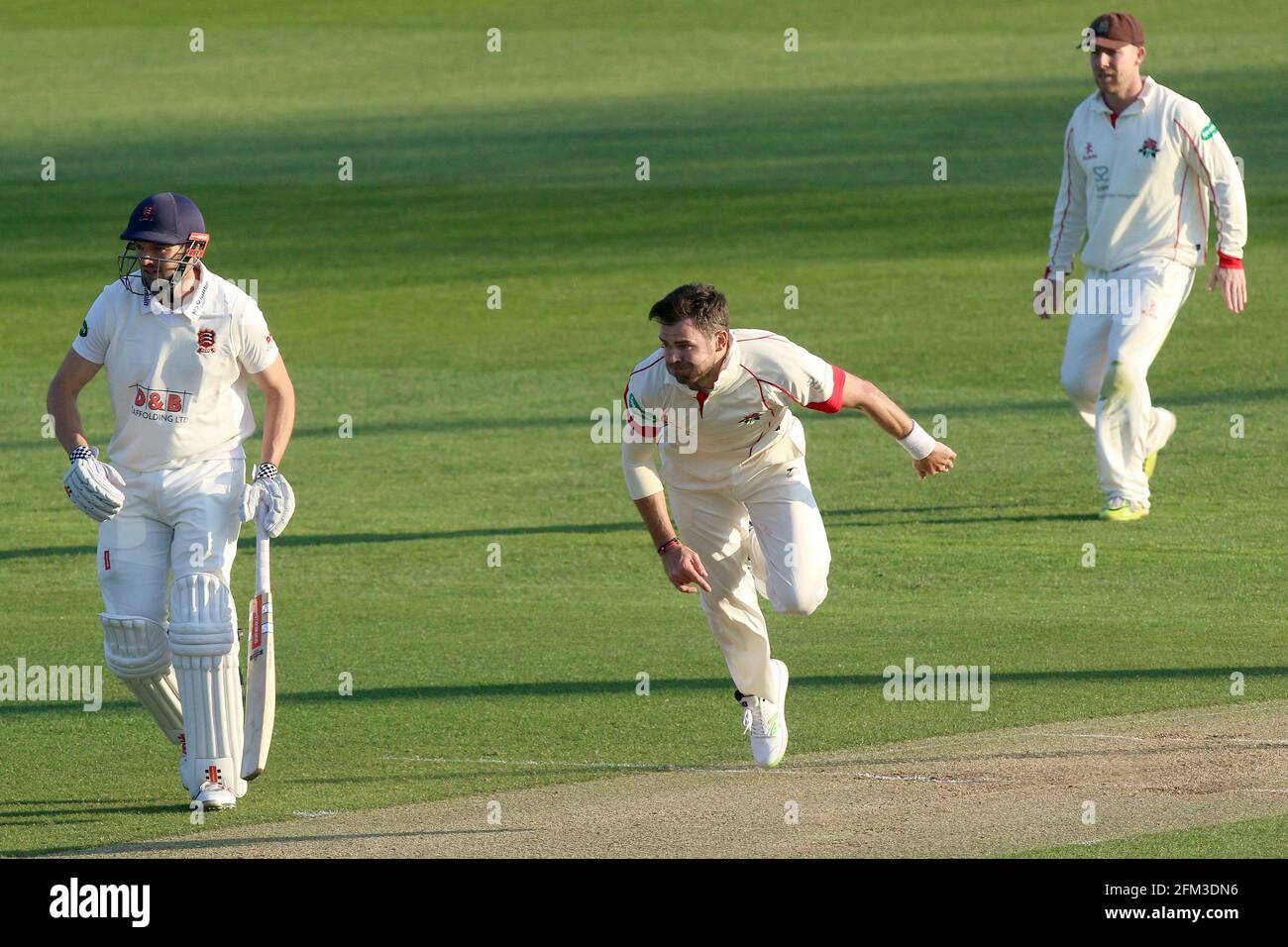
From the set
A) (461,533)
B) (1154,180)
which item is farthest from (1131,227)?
(461,533)

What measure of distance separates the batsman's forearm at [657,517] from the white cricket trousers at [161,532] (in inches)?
61.6

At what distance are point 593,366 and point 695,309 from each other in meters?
13.1

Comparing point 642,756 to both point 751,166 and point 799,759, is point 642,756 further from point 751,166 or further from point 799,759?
point 751,166

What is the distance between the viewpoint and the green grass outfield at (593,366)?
394 inches

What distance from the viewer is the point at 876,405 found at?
8.77 metres

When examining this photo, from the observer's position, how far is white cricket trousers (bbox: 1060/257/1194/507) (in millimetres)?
13805

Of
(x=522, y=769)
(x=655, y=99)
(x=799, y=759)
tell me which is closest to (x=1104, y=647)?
(x=799, y=759)

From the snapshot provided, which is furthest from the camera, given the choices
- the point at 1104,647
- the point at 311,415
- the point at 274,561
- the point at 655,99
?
the point at 655,99

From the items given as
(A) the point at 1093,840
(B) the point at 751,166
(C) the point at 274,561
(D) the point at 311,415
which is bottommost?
(A) the point at 1093,840

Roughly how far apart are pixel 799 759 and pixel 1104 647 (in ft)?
8.27

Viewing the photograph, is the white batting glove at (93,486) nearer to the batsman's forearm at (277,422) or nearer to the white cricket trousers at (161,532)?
the white cricket trousers at (161,532)

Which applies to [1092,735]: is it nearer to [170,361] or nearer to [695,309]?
[695,309]

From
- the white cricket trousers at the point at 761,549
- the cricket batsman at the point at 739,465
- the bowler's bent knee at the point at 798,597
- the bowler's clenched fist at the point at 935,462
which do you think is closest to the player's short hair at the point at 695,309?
the cricket batsman at the point at 739,465

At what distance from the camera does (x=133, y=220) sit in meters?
8.53
